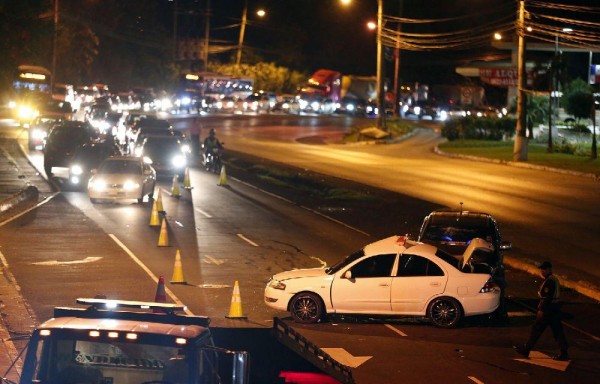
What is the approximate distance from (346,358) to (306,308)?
2.59 m

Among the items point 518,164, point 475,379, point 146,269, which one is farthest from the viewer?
point 518,164

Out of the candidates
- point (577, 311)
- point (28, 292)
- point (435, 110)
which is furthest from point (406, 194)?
point (435, 110)

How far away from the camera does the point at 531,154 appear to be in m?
55.3

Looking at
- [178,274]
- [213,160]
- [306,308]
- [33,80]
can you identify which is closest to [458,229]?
[306,308]

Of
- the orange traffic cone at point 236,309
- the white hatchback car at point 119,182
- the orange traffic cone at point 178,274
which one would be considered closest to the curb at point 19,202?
the white hatchback car at point 119,182

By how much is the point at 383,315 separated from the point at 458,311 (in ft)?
3.84

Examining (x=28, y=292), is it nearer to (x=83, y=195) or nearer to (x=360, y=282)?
(x=360, y=282)

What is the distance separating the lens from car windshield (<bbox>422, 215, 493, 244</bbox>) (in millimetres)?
19875

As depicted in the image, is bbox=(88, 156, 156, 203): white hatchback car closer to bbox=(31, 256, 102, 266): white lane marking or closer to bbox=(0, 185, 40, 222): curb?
bbox=(0, 185, 40, 222): curb

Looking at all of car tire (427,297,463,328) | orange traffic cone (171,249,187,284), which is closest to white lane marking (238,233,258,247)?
orange traffic cone (171,249,187,284)

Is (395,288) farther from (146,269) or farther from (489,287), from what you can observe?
(146,269)

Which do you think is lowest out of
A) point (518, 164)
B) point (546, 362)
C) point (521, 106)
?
point (546, 362)

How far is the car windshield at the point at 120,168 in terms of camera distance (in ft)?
105

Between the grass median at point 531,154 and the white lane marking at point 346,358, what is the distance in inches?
1245
